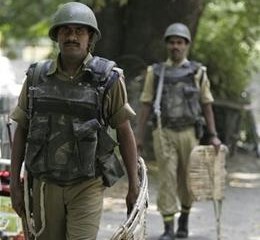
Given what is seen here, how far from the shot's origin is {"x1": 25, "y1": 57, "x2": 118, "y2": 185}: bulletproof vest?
430 centimetres

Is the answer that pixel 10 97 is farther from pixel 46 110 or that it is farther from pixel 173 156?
pixel 46 110

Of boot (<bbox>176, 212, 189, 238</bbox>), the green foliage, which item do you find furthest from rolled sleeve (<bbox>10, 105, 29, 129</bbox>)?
the green foliage

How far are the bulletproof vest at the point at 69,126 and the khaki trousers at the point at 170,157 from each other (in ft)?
9.83

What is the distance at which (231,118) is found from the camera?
14797mm

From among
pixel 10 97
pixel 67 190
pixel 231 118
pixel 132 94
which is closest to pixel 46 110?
pixel 67 190

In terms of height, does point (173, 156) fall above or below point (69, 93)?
below

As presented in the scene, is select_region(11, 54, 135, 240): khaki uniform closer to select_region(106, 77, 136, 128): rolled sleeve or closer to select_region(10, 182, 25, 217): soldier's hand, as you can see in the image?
select_region(106, 77, 136, 128): rolled sleeve

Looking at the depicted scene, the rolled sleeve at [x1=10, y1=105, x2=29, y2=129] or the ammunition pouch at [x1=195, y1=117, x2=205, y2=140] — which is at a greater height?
the rolled sleeve at [x1=10, y1=105, x2=29, y2=129]

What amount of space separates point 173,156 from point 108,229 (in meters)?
1.09

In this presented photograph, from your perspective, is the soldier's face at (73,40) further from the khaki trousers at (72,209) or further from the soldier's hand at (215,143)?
the soldier's hand at (215,143)

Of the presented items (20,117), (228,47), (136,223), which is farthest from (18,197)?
(228,47)

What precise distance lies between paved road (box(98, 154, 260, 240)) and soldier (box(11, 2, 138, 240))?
115 inches

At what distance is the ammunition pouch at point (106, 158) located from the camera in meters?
4.39

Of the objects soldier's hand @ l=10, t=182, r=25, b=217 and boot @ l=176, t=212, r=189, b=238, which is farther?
boot @ l=176, t=212, r=189, b=238
